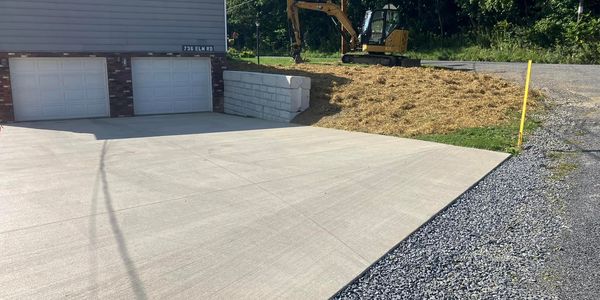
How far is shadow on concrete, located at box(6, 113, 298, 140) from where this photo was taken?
1314 cm

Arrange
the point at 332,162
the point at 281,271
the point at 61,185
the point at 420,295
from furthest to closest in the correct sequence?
the point at 332,162, the point at 61,185, the point at 281,271, the point at 420,295

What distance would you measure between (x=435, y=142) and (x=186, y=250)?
7113mm

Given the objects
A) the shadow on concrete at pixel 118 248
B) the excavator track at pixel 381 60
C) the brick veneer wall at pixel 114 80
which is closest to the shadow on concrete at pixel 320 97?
the brick veneer wall at pixel 114 80

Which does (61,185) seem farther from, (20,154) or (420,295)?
(420,295)

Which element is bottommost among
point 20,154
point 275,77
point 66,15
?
point 20,154

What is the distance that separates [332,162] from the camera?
8.90m

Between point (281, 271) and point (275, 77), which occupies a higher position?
point (275, 77)

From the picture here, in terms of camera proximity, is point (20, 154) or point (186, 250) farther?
point (20, 154)

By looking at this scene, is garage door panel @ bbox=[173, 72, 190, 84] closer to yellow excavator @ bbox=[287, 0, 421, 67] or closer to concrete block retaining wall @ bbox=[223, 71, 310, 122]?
concrete block retaining wall @ bbox=[223, 71, 310, 122]

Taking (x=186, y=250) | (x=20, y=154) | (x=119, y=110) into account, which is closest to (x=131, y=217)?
(x=186, y=250)

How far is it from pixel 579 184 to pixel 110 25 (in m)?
15.2

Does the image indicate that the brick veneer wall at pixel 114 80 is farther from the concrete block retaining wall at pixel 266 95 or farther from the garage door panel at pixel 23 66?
the concrete block retaining wall at pixel 266 95

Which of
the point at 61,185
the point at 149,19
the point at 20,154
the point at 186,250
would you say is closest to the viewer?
the point at 186,250

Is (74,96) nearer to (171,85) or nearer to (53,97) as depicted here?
(53,97)
